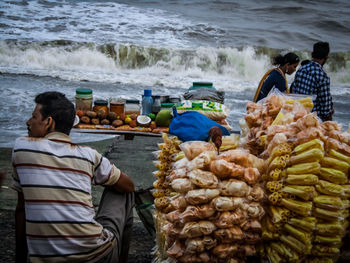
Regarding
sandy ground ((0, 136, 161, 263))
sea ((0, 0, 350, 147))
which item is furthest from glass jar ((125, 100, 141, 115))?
sea ((0, 0, 350, 147))

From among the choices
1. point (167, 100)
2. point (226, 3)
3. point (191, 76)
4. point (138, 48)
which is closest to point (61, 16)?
point (138, 48)

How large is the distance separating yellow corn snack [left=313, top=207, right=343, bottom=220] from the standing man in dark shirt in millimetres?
2749

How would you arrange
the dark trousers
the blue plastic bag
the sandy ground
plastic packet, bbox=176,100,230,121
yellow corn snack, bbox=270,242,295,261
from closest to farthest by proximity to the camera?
yellow corn snack, bbox=270,242,295,261
the dark trousers
the blue plastic bag
the sandy ground
plastic packet, bbox=176,100,230,121

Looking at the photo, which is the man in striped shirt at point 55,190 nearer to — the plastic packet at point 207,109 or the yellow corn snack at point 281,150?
the yellow corn snack at point 281,150

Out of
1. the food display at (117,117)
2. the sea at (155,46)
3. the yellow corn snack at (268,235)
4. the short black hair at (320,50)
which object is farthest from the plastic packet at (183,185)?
the sea at (155,46)

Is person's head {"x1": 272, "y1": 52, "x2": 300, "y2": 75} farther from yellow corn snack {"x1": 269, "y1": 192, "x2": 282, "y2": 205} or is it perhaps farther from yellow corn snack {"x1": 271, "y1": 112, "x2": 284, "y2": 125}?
yellow corn snack {"x1": 269, "y1": 192, "x2": 282, "y2": 205}

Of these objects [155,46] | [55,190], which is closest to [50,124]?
[55,190]

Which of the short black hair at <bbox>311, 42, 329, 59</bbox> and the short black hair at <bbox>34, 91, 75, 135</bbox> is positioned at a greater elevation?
the short black hair at <bbox>311, 42, 329, 59</bbox>

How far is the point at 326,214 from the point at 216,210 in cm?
56

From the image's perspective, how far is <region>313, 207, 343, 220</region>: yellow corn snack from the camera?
7.09 ft

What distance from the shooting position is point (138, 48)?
16594 mm

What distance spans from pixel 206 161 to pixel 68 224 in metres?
0.76

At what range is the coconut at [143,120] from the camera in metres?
5.12

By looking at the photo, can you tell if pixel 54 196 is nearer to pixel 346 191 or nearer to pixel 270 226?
pixel 270 226
